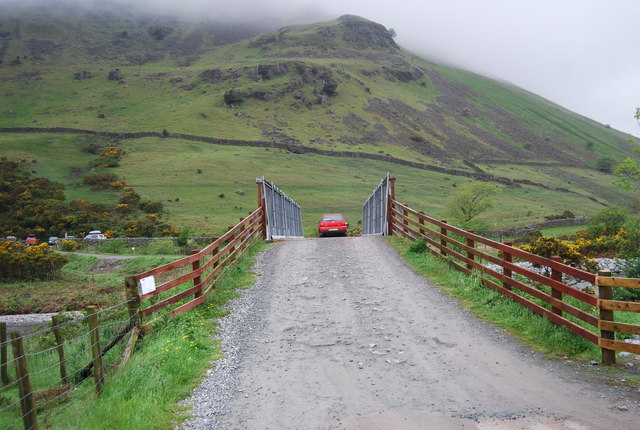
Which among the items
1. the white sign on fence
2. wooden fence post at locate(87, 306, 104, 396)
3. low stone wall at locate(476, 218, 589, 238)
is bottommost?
low stone wall at locate(476, 218, 589, 238)

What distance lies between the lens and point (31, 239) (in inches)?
1521

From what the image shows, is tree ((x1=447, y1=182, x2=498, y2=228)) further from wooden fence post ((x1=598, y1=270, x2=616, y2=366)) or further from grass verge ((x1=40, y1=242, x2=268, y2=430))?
grass verge ((x1=40, y1=242, x2=268, y2=430))

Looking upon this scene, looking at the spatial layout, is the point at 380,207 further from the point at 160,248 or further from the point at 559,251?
the point at 160,248

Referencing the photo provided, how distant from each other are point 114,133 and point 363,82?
7241 centimetres

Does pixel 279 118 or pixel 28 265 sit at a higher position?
pixel 279 118

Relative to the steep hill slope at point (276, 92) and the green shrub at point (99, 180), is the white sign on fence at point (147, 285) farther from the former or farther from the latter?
the steep hill slope at point (276, 92)

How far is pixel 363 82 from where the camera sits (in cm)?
12762

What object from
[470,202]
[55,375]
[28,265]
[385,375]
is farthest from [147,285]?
[470,202]

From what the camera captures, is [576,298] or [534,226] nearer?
[576,298]

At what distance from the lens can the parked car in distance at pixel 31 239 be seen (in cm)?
3759

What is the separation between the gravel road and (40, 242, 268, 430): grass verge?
25cm

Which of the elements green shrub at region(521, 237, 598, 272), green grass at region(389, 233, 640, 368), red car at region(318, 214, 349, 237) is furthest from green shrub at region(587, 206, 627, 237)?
green grass at region(389, 233, 640, 368)

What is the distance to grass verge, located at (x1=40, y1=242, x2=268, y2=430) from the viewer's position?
16.4ft

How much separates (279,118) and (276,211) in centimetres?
7675
